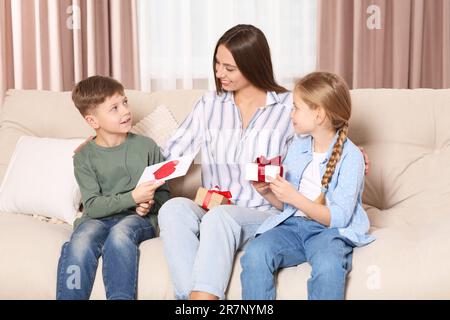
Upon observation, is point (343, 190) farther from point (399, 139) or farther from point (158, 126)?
point (158, 126)

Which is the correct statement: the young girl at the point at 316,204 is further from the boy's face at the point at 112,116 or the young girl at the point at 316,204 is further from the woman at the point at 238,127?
the boy's face at the point at 112,116

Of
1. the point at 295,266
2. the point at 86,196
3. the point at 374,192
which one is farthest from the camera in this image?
the point at 374,192

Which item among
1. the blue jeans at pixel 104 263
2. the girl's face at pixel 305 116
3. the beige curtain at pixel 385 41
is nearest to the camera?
the blue jeans at pixel 104 263

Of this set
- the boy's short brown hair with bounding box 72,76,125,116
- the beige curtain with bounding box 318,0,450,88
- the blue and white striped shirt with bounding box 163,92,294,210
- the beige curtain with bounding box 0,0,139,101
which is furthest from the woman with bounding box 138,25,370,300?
the beige curtain with bounding box 318,0,450,88

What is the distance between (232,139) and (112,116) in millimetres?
444

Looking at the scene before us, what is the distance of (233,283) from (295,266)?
0.20 m

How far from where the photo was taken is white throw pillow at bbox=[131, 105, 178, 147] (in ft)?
8.82

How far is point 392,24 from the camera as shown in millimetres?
4125

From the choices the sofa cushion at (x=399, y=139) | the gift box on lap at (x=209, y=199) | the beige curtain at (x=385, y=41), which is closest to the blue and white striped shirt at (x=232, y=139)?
the gift box on lap at (x=209, y=199)

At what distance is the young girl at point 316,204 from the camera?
1.89m

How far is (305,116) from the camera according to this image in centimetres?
216

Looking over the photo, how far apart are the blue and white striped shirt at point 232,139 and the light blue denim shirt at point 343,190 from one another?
18 cm
